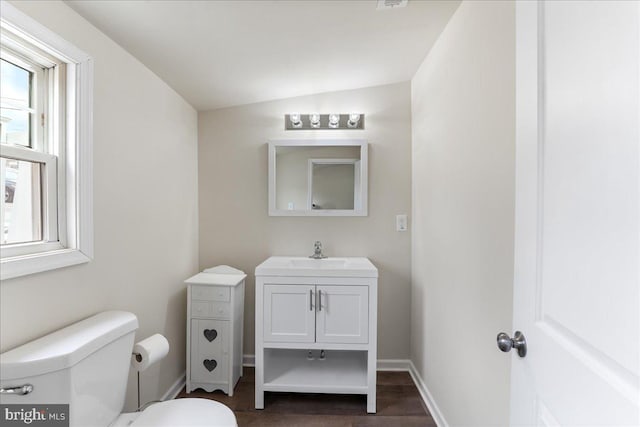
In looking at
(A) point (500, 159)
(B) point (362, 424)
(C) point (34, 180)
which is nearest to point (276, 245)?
(B) point (362, 424)

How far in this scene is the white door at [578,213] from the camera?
1.58 ft

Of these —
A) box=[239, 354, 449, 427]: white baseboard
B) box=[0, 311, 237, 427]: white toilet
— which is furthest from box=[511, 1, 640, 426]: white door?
box=[239, 354, 449, 427]: white baseboard

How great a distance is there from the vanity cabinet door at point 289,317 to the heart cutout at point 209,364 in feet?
1.43

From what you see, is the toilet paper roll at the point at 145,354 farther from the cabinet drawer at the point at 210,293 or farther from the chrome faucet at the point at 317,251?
the chrome faucet at the point at 317,251

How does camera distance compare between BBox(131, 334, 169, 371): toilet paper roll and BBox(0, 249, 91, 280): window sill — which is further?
BBox(131, 334, 169, 371): toilet paper roll

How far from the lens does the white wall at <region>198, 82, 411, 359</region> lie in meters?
2.53

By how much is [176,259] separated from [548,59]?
220 centimetres

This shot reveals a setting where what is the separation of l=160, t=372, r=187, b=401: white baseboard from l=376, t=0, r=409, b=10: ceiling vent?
245 centimetres

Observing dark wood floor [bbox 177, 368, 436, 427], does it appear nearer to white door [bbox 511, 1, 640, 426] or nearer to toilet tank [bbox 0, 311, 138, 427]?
toilet tank [bbox 0, 311, 138, 427]

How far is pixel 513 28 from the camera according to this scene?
112 cm

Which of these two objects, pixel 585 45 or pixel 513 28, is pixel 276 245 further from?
pixel 585 45

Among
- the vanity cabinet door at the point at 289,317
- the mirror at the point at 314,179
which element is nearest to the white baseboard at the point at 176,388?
the vanity cabinet door at the point at 289,317

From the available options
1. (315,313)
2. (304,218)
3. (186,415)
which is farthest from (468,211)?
(186,415)

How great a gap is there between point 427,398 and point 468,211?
1.31 m
